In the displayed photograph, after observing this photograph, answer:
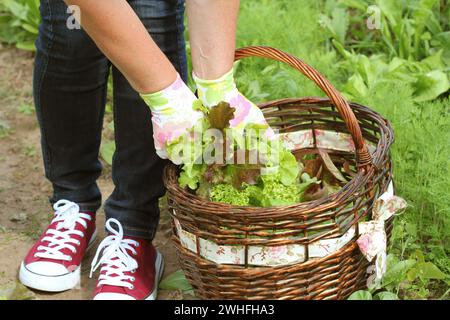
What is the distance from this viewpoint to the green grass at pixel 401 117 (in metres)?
1.92

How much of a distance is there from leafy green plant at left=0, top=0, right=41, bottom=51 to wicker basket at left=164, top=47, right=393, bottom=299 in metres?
1.60

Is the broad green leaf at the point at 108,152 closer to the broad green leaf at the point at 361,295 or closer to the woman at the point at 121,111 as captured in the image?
the woman at the point at 121,111

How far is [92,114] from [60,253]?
355 mm

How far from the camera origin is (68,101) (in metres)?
1.84

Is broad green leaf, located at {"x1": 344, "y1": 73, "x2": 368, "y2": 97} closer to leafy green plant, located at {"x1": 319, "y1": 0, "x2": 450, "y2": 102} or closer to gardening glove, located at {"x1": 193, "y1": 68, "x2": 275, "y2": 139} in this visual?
leafy green plant, located at {"x1": 319, "y1": 0, "x2": 450, "y2": 102}

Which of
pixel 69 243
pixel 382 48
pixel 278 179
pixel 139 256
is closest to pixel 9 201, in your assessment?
pixel 69 243

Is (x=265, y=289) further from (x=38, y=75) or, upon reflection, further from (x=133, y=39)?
(x=38, y=75)

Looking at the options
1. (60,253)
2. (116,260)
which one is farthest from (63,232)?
(116,260)

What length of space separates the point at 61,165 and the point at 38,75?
242mm

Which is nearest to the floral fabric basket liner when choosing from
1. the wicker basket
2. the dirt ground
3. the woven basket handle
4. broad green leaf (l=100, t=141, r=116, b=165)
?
the wicker basket

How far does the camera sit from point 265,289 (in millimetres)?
1604

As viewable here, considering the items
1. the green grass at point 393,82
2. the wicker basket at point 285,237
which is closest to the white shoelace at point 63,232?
the wicker basket at point 285,237

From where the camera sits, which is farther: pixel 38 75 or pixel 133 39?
pixel 38 75

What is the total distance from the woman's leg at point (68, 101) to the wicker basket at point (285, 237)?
0.32 m
